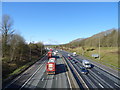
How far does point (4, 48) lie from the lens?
3228 cm

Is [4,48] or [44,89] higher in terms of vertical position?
[4,48]

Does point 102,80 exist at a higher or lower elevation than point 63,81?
lower

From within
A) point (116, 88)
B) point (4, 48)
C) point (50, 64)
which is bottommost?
point (116, 88)

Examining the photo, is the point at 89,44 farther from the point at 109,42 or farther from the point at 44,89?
the point at 44,89

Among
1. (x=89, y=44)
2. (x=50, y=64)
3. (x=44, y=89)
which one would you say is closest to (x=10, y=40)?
(x=50, y=64)

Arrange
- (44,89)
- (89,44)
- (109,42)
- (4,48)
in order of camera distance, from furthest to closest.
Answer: (89,44) → (109,42) → (4,48) → (44,89)

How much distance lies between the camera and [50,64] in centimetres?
2361

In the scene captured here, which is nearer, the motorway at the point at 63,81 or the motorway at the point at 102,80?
the motorway at the point at 63,81

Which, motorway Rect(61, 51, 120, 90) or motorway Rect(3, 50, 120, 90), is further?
motorway Rect(61, 51, 120, 90)

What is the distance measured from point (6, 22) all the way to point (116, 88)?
37.1 metres

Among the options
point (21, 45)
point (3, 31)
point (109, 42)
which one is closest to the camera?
point (3, 31)

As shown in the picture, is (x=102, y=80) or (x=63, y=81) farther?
(x=102, y=80)

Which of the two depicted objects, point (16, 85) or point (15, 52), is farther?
point (15, 52)

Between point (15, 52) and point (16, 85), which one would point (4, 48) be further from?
point (16, 85)
